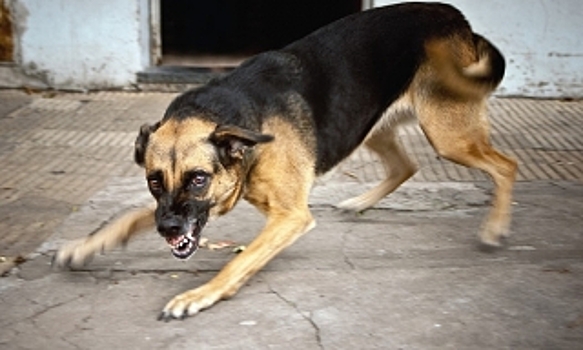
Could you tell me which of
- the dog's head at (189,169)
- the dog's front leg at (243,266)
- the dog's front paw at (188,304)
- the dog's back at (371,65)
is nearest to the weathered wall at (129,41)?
the dog's back at (371,65)

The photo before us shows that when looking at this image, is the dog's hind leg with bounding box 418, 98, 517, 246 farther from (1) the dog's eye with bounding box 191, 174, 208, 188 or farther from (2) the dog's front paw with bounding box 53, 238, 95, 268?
(2) the dog's front paw with bounding box 53, 238, 95, 268

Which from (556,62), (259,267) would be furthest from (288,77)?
(556,62)

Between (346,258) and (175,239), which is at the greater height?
(175,239)

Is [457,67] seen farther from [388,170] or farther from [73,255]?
[73,255]

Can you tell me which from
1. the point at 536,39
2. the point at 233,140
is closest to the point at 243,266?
the point at 233,140

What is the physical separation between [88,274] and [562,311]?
7.30 ft

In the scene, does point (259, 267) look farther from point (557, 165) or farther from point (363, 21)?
point (557, 165)

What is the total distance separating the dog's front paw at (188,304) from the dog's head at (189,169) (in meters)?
0.18

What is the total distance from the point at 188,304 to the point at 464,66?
6.48ft

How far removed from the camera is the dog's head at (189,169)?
3490 mm

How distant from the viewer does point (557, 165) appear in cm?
591

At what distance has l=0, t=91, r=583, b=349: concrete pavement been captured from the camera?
3.42 metres

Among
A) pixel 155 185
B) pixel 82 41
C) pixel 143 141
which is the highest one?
pixel 143 141

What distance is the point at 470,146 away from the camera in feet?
14.8
